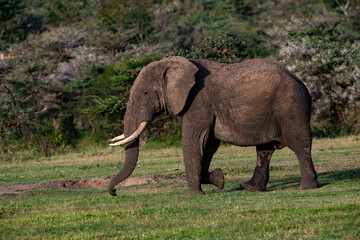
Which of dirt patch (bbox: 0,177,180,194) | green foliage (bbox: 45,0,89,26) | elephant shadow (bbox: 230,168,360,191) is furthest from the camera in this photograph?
green foliage (bbox: 45,0,89,26)

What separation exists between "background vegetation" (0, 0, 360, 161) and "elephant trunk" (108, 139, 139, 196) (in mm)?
10750

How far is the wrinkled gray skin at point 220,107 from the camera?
11.4m

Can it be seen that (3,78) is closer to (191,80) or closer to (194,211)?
(191,80)

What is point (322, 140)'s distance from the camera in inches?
883

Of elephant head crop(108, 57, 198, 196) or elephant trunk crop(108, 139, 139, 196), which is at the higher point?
elephant head crop(108, 57, 198, 196)

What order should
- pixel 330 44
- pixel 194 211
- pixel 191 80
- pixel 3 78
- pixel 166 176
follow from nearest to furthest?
pixel 194 211 < pixel 191 80 < pixel 166 176 < pixel 330 44 < pixel 3 78

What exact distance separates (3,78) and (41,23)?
2212 cm

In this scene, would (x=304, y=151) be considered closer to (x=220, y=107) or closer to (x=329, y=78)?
(x=220, y=107)

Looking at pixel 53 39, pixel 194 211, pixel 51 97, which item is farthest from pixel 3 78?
pixel 194 211

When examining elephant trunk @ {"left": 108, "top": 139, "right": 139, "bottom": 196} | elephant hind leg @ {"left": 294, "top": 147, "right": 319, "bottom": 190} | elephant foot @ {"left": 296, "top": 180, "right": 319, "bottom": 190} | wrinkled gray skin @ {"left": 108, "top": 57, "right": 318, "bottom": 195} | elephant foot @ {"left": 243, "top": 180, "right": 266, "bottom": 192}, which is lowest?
elephant foot @ {"left": 243, "top": 180, "right": 266, "bottom": 192}

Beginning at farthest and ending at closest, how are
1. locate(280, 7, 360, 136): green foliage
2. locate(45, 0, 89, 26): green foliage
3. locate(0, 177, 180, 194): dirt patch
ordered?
locate(45, 0, 89, 26): green foliage
locate(280, 7, 360, 136): green foliage
locate(0, 177, 180, 194): dirt patch

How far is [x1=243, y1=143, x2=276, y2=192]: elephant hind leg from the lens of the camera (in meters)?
12.0

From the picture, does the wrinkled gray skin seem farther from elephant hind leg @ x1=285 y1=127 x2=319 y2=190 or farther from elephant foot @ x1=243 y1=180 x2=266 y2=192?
elephant foot @ x1=243 y1=180 x2=266 y2=192

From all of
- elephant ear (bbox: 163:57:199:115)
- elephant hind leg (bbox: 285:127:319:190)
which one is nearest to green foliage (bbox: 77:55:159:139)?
elephant ear (bbox: 163:57:199:115)
